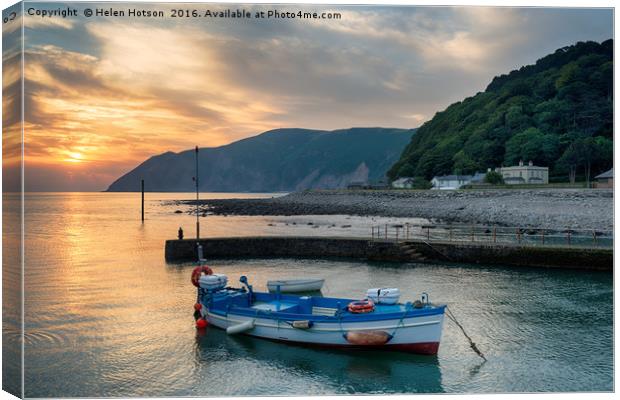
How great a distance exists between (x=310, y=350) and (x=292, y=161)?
399 ft

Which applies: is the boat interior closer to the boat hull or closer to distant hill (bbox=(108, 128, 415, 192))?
the boat hull

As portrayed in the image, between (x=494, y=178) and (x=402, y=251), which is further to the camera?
(x=494, y=178)

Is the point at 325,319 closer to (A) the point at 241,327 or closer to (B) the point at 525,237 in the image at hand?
(A) the point at 241,327

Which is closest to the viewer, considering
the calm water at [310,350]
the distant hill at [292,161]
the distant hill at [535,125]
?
the calm water at [310,350]

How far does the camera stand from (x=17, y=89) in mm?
7863

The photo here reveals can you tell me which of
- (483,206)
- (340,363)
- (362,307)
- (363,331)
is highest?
(483,206)

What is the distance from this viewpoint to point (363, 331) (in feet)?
39.5

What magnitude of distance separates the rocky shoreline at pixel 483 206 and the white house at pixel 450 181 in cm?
1055

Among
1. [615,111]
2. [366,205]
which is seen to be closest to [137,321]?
[615,111]

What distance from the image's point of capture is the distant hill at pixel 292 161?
4483 inches

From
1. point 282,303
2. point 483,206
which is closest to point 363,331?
point 282,303

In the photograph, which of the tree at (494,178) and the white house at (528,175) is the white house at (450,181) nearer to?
the tree at (494,178)

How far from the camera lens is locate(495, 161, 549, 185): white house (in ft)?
221

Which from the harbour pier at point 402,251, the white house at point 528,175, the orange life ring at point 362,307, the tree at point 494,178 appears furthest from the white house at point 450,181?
the orange life ring at point 362,307
